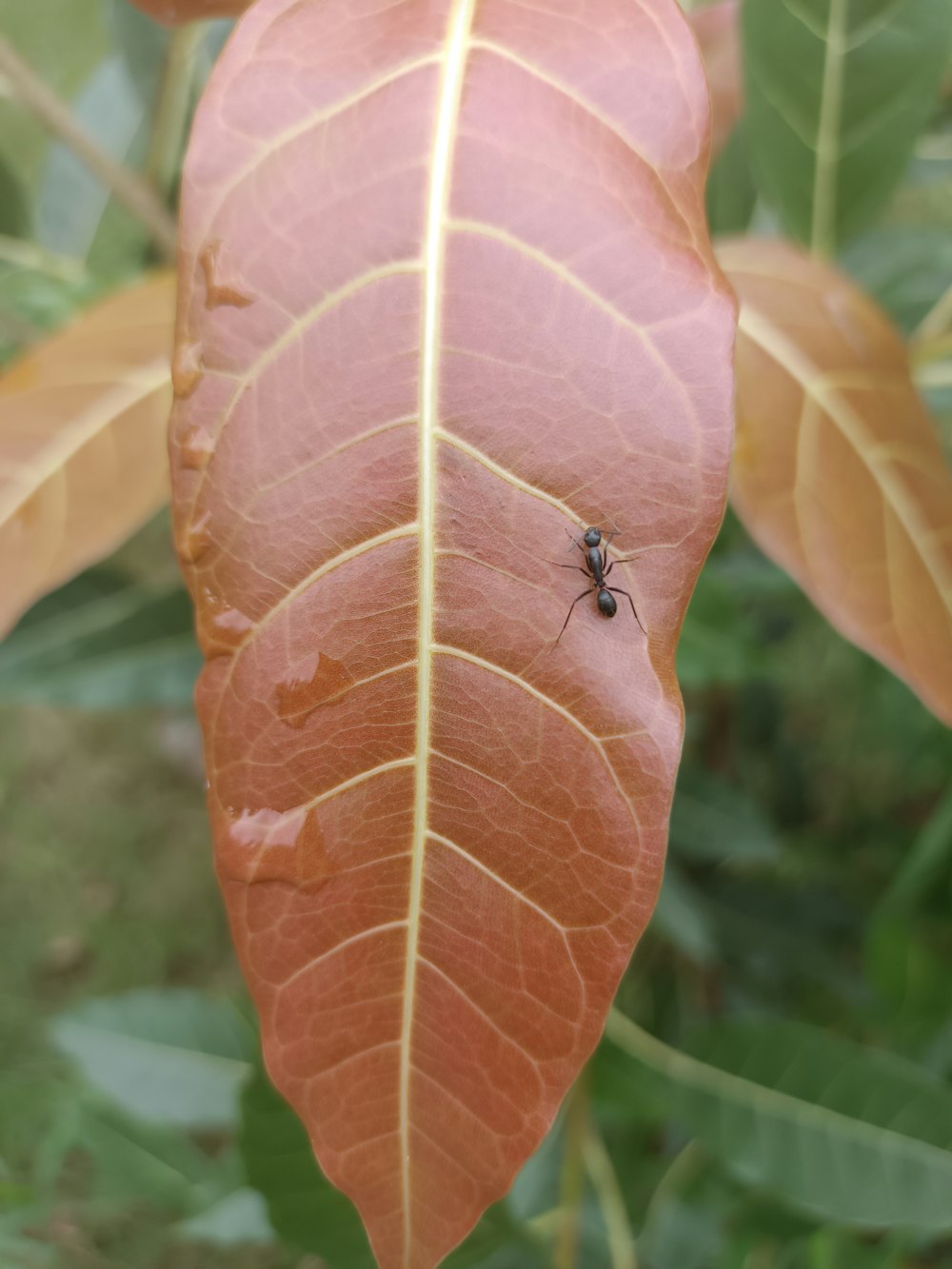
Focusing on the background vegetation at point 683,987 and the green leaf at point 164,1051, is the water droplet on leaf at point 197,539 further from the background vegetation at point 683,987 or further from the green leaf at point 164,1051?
the green leaf at point 164,1051

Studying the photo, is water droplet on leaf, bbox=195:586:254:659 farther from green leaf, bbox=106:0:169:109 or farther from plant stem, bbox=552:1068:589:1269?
green leaf, bbox=106:0:169:109

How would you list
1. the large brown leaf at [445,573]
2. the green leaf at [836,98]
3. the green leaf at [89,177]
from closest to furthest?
the large brown leaf at [445,573] < the green leaf at [836,98] < the green leaf at [89,177]

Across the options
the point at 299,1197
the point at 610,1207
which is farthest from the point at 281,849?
the point at 610,1207

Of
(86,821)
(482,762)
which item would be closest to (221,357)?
(482,762)

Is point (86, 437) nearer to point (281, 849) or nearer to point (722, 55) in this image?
point (281, 849)

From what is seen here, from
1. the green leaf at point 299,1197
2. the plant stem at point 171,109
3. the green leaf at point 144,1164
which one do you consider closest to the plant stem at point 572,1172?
the green leaf at point 299,1197

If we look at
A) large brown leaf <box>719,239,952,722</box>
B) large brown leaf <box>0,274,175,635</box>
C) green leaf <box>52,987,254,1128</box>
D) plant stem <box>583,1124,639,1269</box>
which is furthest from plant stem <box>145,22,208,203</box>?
plant stem <box>583,1124,639,1269</box>
